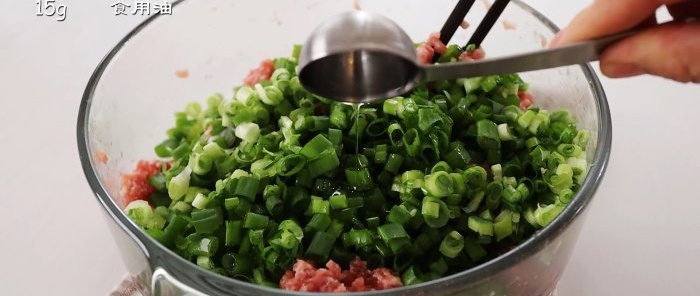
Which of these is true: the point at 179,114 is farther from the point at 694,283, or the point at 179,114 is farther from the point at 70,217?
the point at 694,283

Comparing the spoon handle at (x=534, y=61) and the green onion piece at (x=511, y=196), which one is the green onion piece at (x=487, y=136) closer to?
the green onion piece at (x=511, y=196)

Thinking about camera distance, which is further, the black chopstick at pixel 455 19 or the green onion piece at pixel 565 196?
the black chopstick at pixel 455 19

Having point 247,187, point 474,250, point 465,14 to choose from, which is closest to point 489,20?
point 465,14

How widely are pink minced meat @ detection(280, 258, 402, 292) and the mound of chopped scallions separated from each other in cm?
3

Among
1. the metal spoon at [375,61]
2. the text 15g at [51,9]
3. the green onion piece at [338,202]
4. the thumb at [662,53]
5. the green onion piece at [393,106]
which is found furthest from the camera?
the text 15g at [51,9]

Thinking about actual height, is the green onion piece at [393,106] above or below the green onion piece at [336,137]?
above

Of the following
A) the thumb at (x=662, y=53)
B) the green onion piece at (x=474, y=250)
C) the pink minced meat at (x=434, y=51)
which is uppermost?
the thumb at (x=662, y=53)

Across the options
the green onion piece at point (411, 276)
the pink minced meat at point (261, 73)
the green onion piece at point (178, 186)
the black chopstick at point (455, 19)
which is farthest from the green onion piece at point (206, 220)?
the black chopstick at point (455, 19)

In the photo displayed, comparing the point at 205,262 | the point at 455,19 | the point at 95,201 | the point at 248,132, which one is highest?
the point at 455,19

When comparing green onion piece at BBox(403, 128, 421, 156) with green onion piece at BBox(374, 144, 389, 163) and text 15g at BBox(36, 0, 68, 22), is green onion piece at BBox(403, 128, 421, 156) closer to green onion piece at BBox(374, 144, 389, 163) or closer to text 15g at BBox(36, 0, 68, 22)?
green onion piece at BBox(374, 144, 389, 163)

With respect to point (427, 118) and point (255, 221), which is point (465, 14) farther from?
point (255, 221)

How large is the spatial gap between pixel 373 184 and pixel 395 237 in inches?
5.2

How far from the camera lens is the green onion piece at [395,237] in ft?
3.42

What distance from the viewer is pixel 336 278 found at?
1016mm
